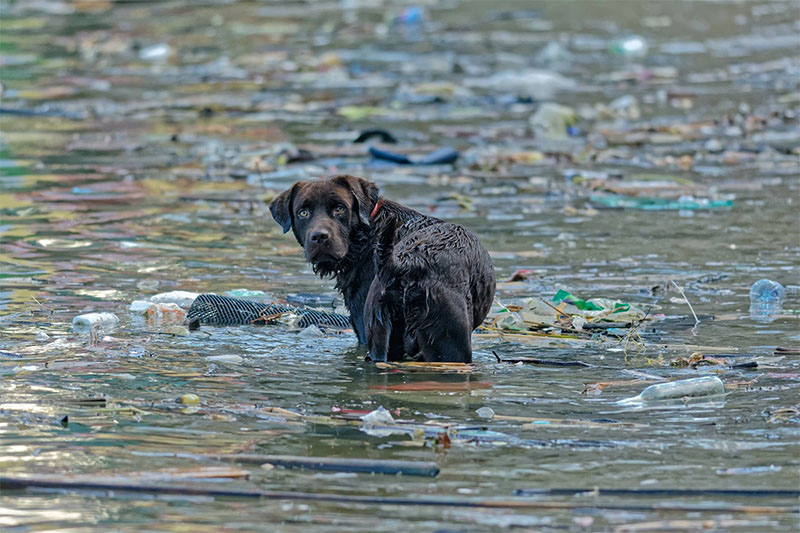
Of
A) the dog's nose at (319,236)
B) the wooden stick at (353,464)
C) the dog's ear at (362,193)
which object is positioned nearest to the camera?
the wooden stick at (353,464)

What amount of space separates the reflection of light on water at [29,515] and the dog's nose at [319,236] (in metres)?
2.88

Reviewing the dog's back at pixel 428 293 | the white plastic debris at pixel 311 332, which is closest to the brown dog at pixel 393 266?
the dog's back at pixel 428 293

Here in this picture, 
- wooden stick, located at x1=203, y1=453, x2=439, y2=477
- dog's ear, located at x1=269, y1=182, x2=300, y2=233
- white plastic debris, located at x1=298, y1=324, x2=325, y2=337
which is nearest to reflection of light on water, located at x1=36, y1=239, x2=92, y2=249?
white plastic debris, located at x1=298, y1=324, x2=325, y2=337

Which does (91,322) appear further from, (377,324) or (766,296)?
(766,296)

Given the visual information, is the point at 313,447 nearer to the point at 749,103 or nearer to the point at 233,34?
the point at 749,103

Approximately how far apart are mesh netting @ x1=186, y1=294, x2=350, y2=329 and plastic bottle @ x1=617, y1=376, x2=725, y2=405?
259cm

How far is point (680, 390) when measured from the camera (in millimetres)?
6449

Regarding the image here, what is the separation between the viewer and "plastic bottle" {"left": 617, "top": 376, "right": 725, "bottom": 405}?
253 inches

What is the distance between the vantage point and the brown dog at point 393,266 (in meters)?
7.11

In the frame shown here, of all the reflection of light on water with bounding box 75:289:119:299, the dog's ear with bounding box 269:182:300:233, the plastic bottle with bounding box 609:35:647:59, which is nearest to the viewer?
the dog's ear with bounding box 269:182:300:233

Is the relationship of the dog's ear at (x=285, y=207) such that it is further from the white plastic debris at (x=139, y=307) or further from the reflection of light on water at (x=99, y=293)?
the reflection of light on water at (x=99, y=293)

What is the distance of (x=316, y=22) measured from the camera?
3047 centimetres

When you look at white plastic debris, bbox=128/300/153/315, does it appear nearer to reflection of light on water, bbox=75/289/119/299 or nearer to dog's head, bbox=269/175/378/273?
reflection of light on water, bbox=75/289/119/299

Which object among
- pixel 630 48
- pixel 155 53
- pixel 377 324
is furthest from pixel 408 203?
pixel 155 53
